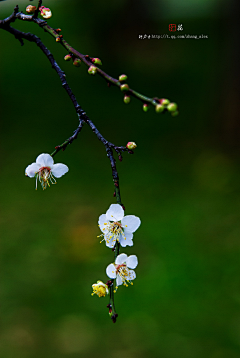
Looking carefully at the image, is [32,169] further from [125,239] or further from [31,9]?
[31,9]

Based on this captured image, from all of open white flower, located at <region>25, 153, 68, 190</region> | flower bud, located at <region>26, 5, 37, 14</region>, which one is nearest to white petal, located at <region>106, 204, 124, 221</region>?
open white flower, located at <region>25, 153, 68, 190</region>

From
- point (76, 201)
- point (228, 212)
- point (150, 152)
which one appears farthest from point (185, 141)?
point (76, 201)

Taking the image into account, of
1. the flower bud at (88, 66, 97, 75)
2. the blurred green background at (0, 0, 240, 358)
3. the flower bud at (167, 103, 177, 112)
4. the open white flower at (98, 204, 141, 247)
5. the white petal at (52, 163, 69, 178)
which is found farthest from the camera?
the blurred green background at (0, 0, 240, 358)

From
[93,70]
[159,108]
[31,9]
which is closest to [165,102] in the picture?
[159,108]

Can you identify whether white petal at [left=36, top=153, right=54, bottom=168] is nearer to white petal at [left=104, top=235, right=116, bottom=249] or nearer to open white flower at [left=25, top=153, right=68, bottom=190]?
open white flower at [left=25, top=153, right=68, bottom=190]

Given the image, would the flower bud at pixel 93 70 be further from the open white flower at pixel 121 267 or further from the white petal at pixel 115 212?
the open white flower at pixel 121 267

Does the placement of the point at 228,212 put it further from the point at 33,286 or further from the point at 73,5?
the point at 73,5

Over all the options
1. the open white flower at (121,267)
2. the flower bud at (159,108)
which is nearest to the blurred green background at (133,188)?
the open white flower at (121,267)
